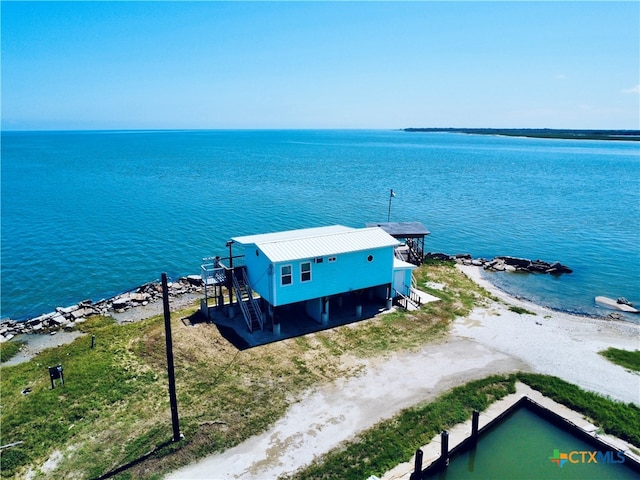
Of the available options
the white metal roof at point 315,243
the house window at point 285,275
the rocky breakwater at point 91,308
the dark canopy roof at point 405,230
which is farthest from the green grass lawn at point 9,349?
the dark canopy roof at point 405,230

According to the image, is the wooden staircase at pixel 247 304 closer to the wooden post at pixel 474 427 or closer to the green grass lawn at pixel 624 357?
the wooden post at pixel 474 427

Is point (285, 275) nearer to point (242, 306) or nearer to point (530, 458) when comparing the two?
point (242, 306)

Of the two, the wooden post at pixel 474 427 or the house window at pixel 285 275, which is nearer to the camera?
the wooden post at pixel 474 427

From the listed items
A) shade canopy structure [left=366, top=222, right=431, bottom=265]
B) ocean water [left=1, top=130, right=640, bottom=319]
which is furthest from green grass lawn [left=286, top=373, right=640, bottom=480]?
shade canopy structure [left=366, top=222, right=431, bottom=265]

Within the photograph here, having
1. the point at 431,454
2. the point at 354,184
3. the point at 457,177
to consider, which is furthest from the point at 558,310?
the point at 457,177

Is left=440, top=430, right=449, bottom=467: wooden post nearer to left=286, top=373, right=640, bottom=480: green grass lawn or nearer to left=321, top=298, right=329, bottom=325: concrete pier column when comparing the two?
left=286, top=373, right=640, bottom=480: green grass lawn

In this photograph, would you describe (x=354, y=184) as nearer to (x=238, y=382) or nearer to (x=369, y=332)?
(x=369, y=332)
